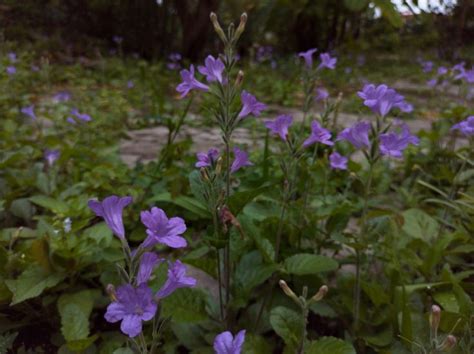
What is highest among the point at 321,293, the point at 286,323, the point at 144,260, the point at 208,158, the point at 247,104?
the point at 247,104

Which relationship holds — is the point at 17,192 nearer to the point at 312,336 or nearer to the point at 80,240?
the point at 80,240

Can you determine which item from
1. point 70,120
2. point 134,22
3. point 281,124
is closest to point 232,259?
point 281,124

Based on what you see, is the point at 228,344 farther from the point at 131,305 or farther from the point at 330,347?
the point at 330,347

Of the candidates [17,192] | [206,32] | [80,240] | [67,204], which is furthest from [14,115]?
[206,32]

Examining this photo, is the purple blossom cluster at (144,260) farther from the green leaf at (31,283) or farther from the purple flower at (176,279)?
the green leaf at (31,283)

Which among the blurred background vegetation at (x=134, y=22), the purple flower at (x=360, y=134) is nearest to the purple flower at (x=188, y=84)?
the purple flower at (x=360, y=134)

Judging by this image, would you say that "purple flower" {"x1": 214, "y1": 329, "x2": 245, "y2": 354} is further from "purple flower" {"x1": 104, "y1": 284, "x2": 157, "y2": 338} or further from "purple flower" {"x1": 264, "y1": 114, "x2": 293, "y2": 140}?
"purple flower" {"x1": 264, "y1": 114, "x2": 293, "y2": 140}
